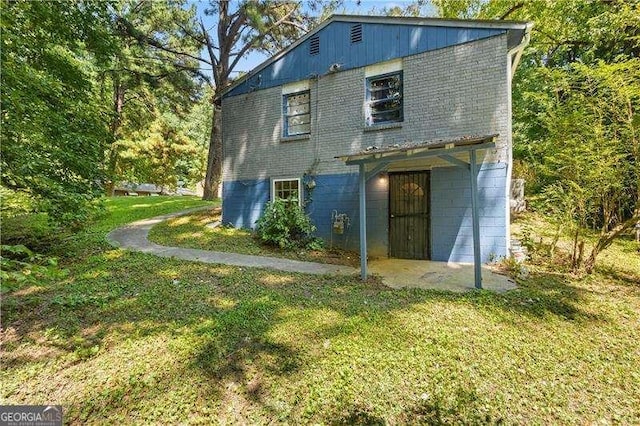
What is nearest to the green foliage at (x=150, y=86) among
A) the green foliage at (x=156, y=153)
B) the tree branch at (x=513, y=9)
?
the green foliage at (x=156, y=153)

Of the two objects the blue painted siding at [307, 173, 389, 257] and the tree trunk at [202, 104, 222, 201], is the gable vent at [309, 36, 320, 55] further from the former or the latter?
the tree trunk at [202, 104, 222, 201]

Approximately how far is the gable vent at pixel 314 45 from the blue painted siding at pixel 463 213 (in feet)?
17.1

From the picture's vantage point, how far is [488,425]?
8.28 feet

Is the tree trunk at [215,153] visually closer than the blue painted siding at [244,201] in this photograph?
No

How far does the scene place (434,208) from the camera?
24.9ft

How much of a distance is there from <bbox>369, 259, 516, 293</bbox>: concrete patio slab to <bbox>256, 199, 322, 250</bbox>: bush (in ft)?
7.10

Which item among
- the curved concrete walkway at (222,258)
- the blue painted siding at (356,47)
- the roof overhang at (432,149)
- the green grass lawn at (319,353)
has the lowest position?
the green grass lawn at (319,353)

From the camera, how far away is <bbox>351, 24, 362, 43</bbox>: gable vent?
28.5 feet

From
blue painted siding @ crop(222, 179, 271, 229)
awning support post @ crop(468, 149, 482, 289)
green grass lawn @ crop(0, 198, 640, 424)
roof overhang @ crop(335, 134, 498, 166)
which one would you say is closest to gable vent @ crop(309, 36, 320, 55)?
blue painted siding @ crop(222, 179, 271, 229)

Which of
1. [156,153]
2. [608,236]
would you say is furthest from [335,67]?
[156,153]

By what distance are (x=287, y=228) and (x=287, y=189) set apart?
1.71 meters

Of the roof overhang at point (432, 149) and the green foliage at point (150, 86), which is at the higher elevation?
the green foliage at point (150, 86)

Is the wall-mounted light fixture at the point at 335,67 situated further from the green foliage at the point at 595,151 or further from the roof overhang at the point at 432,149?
the green foliage at the point at 595,151

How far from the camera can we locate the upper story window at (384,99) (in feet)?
27.2
